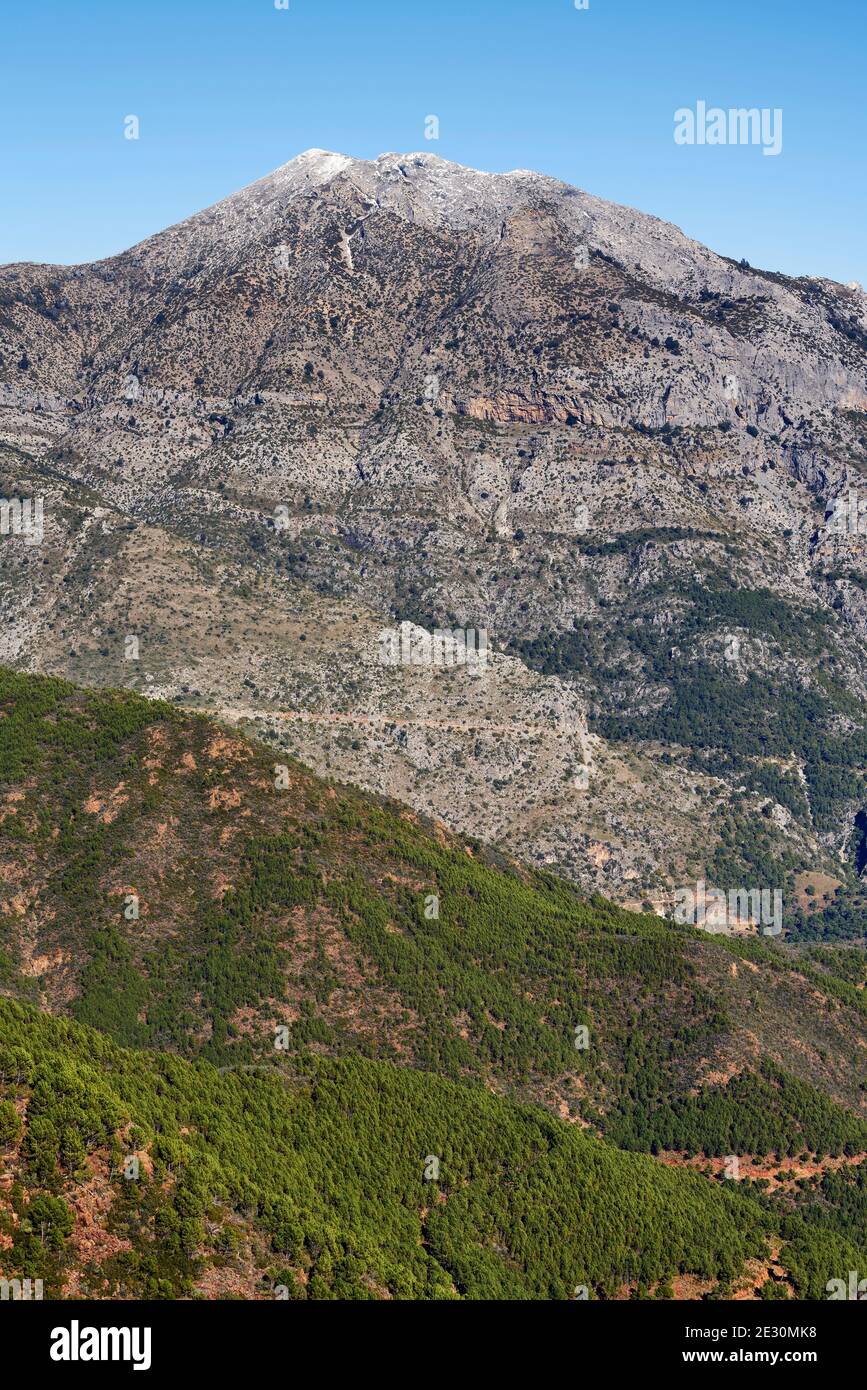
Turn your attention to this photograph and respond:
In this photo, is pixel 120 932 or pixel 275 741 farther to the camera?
pixel 275 741

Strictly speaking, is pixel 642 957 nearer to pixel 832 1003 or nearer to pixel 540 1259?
pixel 832 1003

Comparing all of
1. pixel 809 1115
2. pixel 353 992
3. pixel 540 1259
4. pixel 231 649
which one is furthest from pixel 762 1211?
pixel 231 649

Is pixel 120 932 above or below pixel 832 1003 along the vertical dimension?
above

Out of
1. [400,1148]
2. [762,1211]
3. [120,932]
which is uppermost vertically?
[120,932]

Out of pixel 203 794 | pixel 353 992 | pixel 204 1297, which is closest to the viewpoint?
pixel 204 1297

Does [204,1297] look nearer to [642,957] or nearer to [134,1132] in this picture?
[134,1132]

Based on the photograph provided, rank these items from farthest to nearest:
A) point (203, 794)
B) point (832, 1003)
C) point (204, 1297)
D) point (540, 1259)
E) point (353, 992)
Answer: point (832, 1003) < point (203, 794) < point (353, 992) < point (540, 1259) < point (204, 1297)
